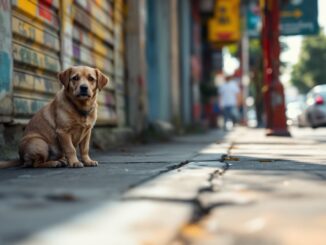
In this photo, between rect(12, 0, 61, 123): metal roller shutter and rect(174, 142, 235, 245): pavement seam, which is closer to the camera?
rect(174, 142, 235, 245): pavement seam

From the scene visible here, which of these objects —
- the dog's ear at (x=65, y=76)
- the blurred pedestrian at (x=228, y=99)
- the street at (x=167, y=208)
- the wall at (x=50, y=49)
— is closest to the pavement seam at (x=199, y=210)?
the street at (x=167, y=208)

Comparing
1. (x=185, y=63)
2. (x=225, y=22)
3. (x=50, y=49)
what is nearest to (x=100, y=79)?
(x=50, y=49)

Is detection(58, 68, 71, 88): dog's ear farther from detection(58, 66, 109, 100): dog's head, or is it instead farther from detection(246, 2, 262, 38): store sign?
detection(246, 2, 262, 38): store sign

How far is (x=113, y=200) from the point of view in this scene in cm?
269

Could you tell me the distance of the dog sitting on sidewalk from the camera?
4.95 meters

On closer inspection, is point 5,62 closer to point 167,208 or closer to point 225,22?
point 167,208

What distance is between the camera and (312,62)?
7162 centimetres

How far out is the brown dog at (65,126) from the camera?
16.2 ft

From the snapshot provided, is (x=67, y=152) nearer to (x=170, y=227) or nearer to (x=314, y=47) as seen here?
(x=170, y=227)

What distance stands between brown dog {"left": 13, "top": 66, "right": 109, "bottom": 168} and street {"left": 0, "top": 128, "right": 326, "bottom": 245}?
978 mm

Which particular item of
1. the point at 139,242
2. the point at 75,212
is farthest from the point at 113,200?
the point at 139,242

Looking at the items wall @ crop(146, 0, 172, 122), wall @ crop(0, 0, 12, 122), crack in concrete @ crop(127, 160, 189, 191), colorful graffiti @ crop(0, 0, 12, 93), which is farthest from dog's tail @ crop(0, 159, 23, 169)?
wall @ crop(146, 0, 172, 122)

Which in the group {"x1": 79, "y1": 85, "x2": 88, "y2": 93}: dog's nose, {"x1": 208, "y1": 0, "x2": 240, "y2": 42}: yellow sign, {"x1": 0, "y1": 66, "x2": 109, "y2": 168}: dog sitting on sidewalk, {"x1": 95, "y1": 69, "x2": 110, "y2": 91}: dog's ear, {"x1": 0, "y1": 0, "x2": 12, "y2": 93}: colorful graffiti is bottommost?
{"x1": 0, "y1": 66, "x2": 109, "y2": 168}: dog sitting on sidewalk

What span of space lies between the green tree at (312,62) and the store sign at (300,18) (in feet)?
183
